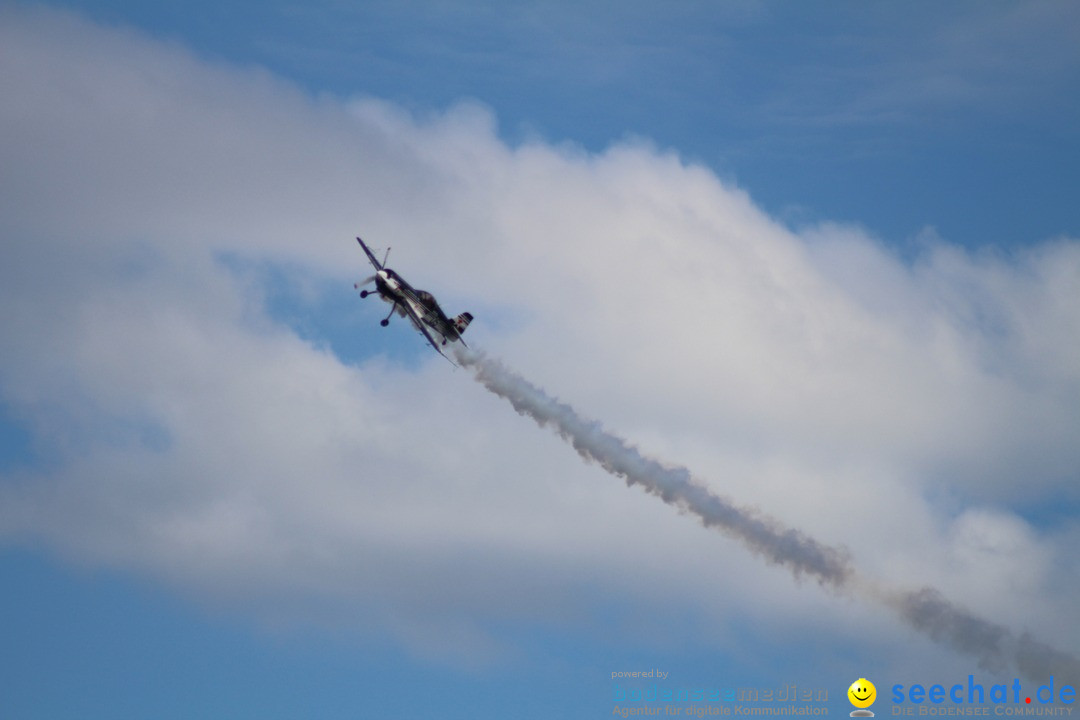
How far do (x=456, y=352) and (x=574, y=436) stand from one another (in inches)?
522

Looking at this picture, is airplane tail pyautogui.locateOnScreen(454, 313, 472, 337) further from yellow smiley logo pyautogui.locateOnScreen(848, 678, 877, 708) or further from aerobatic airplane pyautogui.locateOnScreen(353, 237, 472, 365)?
yellow smiley logo pyautogui.locateOnScreen(848, 678, 877, 708)

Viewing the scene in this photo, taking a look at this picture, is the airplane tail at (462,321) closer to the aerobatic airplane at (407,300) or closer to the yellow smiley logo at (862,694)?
the aerobatic airplane at (407,300)

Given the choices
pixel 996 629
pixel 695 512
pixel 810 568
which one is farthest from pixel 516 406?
pixel 996 629

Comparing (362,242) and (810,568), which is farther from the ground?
(362,242)

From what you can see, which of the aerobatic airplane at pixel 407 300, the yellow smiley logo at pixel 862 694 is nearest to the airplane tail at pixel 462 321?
the aerobatic airplane at pixel 407 300

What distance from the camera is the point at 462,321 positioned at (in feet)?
451

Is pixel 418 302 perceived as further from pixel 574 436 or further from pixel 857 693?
pixel 857 693

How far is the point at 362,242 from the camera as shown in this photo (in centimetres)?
13412

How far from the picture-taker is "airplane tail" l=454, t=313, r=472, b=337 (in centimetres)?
13688

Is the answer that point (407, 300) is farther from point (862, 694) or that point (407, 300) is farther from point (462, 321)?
point (862, 694)

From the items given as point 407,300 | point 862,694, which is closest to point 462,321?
point 407,300

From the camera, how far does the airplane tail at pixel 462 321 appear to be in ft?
449

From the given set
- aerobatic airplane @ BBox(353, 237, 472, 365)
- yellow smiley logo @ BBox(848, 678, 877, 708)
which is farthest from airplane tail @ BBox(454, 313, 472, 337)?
yellow smiley logo @ BBox(848, 678, 877, 708)

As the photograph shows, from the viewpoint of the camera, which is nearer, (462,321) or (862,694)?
(862,694)
